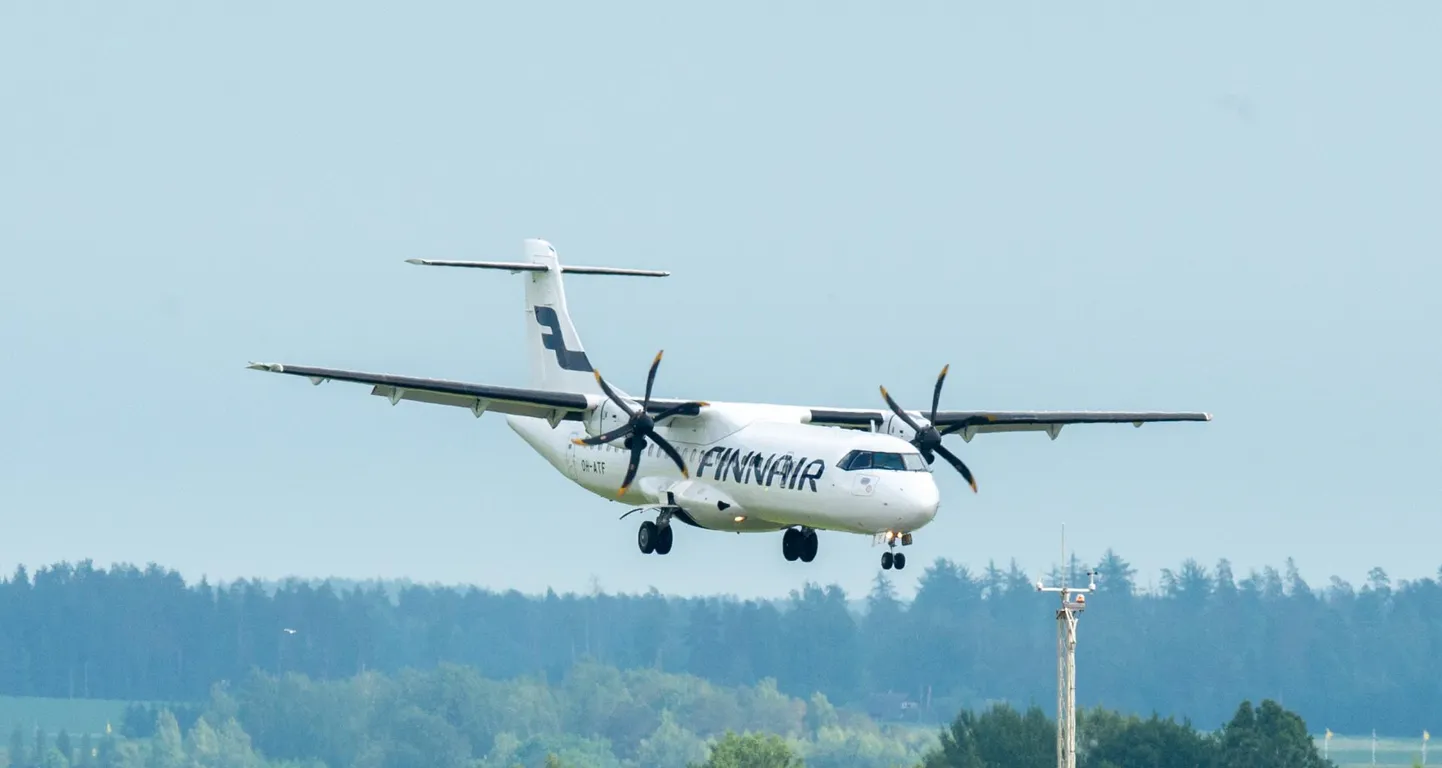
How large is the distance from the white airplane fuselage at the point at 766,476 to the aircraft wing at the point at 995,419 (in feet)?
6.15

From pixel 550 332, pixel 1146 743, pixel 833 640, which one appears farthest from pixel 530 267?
pixel 833 640

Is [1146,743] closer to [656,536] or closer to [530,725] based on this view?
[530,725]

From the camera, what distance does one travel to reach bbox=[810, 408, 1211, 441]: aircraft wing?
53531 mm

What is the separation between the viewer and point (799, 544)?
52500 millimetres

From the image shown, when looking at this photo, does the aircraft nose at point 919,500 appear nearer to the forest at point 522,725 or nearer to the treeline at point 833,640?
the forest at point 522,725

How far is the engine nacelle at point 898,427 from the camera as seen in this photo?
51.9 m

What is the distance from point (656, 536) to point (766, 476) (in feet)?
13.7

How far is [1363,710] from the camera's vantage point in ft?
Answer: 387

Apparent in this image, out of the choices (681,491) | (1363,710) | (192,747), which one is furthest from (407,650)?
(681,491)

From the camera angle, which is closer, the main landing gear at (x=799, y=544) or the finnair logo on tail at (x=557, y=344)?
the main landing gear at (x=799, y=544)

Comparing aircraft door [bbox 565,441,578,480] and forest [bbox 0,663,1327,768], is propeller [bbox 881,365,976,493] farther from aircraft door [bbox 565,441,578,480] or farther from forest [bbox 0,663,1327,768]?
forest [bbox 0,663,1327,768]

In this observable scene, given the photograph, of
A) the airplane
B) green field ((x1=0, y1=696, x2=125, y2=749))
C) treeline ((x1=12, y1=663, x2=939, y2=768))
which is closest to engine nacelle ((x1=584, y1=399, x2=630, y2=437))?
the airplane

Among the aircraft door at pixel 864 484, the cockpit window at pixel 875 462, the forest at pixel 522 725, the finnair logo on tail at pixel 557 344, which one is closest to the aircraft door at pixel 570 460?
the finnair logo on tail at pixel 557 344

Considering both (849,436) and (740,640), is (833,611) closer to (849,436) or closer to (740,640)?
(740,640)
